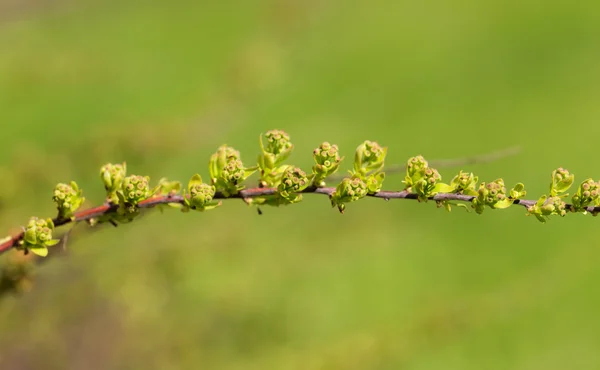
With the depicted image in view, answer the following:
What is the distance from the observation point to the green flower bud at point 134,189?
1.08 metres

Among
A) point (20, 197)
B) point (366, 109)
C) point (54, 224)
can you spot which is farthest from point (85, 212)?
point (366, 109)

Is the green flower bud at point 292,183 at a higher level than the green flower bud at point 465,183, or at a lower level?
higher

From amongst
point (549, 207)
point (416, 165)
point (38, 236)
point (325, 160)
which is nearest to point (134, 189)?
point (38, 236)

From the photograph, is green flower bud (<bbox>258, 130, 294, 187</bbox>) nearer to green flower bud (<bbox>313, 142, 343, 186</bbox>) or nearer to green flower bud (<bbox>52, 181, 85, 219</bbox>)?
green flower bud (<bbox>313, 142, 343, 186</bbox>)

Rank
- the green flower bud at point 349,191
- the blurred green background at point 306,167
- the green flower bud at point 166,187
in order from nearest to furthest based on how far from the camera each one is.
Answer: the green flower bud at point 349,191
the green flower bud at point 166,187
the blurred green background at point 306,167

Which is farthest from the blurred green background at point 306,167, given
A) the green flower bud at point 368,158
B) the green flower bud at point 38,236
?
the green flower bud at point 368,158

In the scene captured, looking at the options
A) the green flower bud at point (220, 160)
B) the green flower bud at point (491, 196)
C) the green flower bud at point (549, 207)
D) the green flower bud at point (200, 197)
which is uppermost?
the green flower bud at point (220, 160)

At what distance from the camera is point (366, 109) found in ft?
14.5

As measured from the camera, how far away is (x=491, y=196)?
3.58 ft

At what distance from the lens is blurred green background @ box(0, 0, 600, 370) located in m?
2.76

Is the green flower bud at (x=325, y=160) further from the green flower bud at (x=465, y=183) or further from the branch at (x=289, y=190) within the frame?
the green flower bud at (x=465, y=183)

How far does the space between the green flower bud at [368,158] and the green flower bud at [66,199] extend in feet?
1.67

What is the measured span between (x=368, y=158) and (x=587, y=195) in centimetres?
38

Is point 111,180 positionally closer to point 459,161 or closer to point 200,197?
point 200,197
